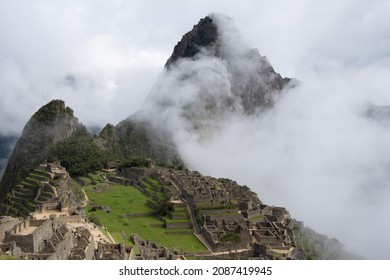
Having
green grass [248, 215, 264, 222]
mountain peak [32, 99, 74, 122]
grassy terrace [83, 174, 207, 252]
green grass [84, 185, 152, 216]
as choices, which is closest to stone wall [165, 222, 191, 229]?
grassy terrace [83, 174, 207, 252]

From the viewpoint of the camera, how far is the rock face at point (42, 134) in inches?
3507

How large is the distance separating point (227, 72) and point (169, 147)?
171 ft

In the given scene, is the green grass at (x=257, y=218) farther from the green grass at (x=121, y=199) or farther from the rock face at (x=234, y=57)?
the rock face at (x=234, y=57)

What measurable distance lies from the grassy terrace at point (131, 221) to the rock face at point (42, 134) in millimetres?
29719

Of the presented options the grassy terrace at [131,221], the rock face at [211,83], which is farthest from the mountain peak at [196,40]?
the grassy terrace at [131,221]

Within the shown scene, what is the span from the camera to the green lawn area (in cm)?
4353

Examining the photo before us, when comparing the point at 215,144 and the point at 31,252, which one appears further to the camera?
the point at 215,144

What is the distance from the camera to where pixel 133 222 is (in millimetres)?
49469

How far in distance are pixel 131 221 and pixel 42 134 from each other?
51.1 metres

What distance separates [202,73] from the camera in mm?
153375

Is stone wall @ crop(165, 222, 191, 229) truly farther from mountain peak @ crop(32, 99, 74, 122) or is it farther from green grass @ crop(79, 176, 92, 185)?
mountain peak @ crop(32, 99, 74, 122)

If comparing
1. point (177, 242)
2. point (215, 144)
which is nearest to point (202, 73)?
point (215, 144)
